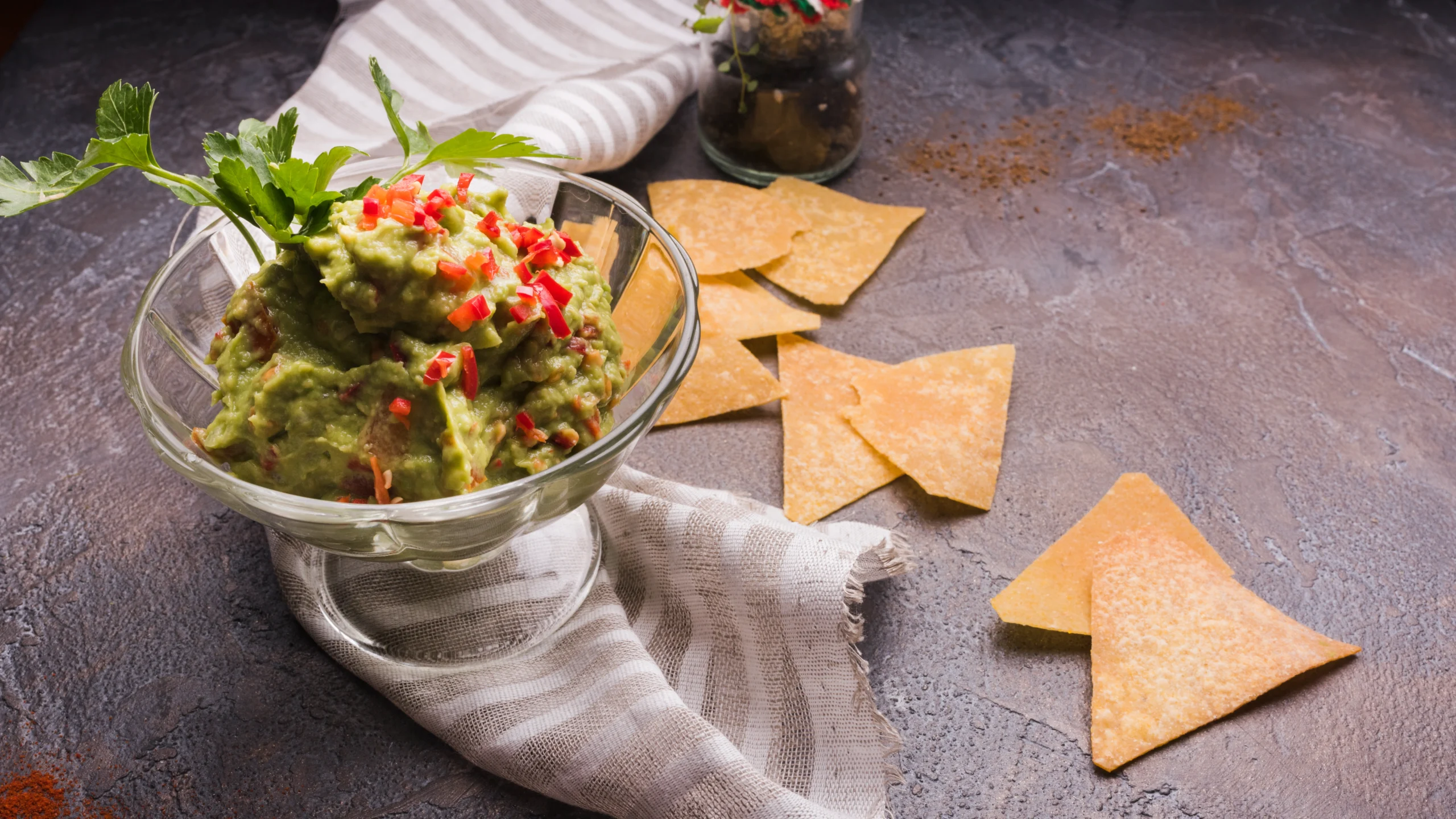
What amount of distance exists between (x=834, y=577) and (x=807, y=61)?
Result: 1.29m

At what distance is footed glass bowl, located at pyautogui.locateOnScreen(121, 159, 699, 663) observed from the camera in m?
1.54

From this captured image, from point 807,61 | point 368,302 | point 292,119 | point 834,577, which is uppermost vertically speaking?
point 292,119

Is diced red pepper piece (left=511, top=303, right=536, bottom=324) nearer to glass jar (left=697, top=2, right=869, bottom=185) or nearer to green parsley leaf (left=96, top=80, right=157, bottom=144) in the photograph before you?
green parsley leaf (left=96, top=80, right=157, bottom=144)

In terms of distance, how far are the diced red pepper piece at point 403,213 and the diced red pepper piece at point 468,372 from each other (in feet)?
0.44

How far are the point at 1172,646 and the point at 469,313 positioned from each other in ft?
3.93

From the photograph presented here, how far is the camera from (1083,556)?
1969mm

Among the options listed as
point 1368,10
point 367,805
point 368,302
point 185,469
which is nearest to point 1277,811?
point 367,805

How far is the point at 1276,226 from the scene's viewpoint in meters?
2.72

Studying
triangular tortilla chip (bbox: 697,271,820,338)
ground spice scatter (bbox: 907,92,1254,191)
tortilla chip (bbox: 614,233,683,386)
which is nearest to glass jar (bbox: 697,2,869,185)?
ground spice scatter (bbox: 907,92,1254,191)

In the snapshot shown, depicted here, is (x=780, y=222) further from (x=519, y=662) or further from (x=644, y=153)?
(x=519, y=662)

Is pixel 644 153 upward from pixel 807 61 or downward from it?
downward

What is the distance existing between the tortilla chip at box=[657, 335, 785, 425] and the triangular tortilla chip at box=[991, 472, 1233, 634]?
593 mm

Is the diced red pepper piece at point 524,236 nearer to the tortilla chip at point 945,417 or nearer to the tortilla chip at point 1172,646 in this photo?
the tortilla chip at point 945,417

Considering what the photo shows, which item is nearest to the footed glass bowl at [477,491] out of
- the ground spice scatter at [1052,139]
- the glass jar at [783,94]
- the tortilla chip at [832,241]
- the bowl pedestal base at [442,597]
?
the bowl pedestal base at [442,597]
